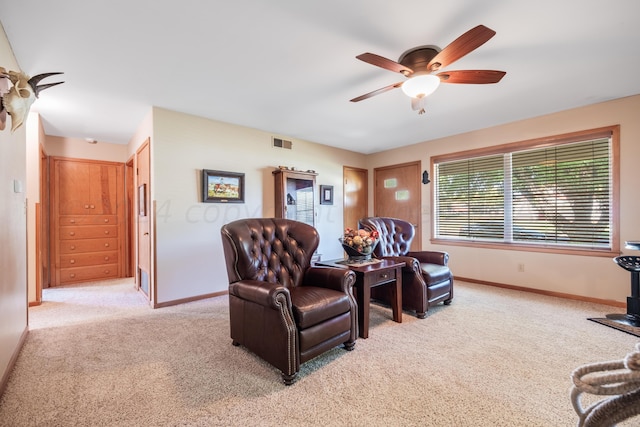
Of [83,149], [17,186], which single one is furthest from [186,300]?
[83,149]

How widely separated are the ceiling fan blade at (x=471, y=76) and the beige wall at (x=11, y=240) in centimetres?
316

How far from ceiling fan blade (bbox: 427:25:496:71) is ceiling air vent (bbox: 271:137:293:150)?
2.86 metres

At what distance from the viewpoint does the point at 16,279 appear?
7.41 feet

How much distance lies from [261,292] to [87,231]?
462cm

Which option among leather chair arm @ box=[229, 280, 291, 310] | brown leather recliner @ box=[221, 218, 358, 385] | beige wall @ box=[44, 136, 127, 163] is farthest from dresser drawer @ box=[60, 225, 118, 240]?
leather chair arm @ box=[229, 280, 291, 310]

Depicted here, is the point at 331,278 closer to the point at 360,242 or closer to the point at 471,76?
the point at 360,242

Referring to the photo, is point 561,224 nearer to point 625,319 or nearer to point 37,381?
point 625,319

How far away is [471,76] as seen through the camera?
218cm

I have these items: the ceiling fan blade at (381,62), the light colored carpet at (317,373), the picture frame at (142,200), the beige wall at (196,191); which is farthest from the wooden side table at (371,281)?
the picture frame at (142,200)

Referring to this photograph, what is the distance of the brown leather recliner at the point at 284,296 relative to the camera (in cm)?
189

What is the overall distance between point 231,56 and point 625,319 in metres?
4.57

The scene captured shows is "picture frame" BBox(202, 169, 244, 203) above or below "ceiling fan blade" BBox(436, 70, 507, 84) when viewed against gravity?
below

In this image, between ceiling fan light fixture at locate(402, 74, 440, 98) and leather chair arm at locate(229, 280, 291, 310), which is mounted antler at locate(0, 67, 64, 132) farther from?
ceiling fan light fixture at locate(402, 74, 440, 98)

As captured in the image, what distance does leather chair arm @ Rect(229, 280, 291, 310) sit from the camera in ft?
6.12
